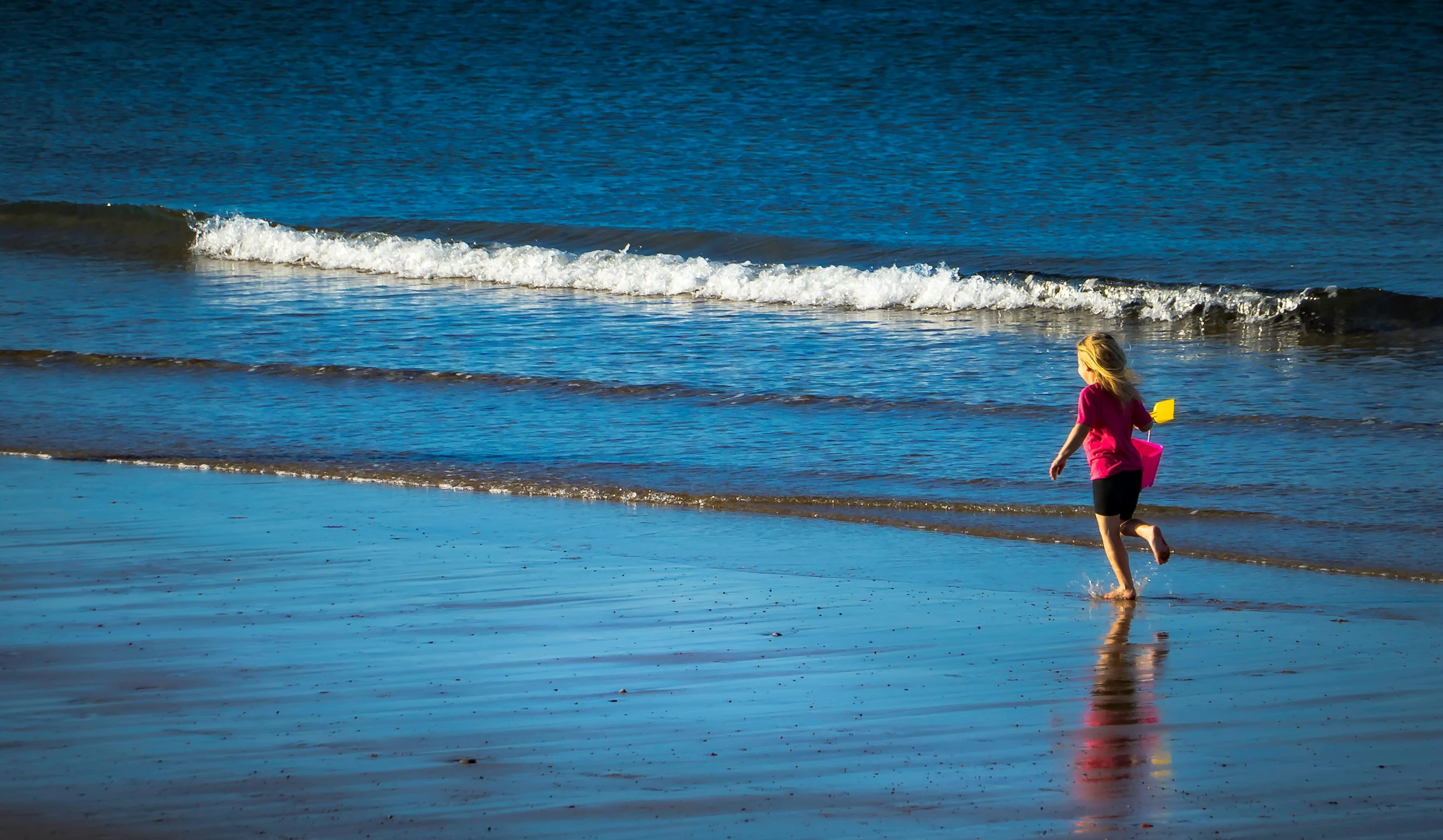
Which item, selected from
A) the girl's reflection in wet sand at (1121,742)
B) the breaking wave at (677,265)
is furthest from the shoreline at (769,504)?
the breaking wave at (677,265)

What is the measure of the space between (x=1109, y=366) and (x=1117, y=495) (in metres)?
0.57

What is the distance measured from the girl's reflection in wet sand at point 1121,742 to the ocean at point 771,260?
2.10 meters

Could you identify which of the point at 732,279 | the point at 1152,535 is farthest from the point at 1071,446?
the point at 732,279

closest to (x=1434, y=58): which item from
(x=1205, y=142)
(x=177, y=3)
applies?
(x=1205, y=142)

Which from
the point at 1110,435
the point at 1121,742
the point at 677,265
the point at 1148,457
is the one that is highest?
the point at 677,265

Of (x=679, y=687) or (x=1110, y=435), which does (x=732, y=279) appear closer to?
(x=1110, y=435)

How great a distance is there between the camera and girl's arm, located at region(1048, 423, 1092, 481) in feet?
21.9

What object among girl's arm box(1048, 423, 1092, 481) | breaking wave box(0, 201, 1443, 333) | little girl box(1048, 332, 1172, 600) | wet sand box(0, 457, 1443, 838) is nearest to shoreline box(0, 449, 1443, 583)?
wet sand box(0, 457, 1443, 838)

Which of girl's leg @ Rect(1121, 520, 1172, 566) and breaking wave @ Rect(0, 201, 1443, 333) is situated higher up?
breaking wave @ Rect(0, 201, 1443, 333)

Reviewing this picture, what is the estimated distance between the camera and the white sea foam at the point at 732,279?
15.6 metres

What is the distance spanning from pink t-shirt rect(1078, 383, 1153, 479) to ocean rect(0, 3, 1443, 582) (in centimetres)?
106

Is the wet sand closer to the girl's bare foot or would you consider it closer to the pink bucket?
the girl's bare foot

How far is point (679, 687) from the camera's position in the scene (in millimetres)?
5055

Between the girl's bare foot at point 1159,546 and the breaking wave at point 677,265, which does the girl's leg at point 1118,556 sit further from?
the breaking wave at point 677,265
